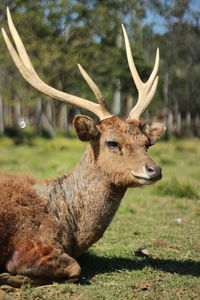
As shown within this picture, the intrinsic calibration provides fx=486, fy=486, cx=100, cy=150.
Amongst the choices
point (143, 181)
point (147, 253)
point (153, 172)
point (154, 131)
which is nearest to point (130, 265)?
point (147, 253)

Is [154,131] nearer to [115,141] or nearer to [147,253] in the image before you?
[115,141]

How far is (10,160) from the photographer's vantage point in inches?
602

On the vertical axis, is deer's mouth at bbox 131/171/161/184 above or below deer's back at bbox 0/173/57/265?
above

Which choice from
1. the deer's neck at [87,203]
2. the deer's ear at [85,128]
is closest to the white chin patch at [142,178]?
the deer's neck at [87,203]

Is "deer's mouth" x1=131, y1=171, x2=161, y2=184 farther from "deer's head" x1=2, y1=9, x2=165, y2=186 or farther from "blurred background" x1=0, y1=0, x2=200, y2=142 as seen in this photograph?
"blurred background" x1=0, y1=0, x2=200, y2=142

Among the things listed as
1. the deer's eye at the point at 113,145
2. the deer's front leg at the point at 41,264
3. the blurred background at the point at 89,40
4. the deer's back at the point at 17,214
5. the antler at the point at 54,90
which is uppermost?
the blurred background at the point at 89,40

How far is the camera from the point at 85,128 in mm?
5121

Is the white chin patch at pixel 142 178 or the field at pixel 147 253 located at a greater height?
the white chin patch at pixel 142 178

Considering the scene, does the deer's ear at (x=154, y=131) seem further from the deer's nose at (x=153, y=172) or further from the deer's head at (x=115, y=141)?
the deer's nose at (x=153, y=172)

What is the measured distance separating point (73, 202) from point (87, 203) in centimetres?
17

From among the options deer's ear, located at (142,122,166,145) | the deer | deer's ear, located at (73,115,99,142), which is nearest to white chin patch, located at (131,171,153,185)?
the deer

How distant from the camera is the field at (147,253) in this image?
4617mm

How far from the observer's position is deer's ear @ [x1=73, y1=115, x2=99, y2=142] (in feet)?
16.5

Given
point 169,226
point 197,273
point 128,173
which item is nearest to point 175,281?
point 197,273
